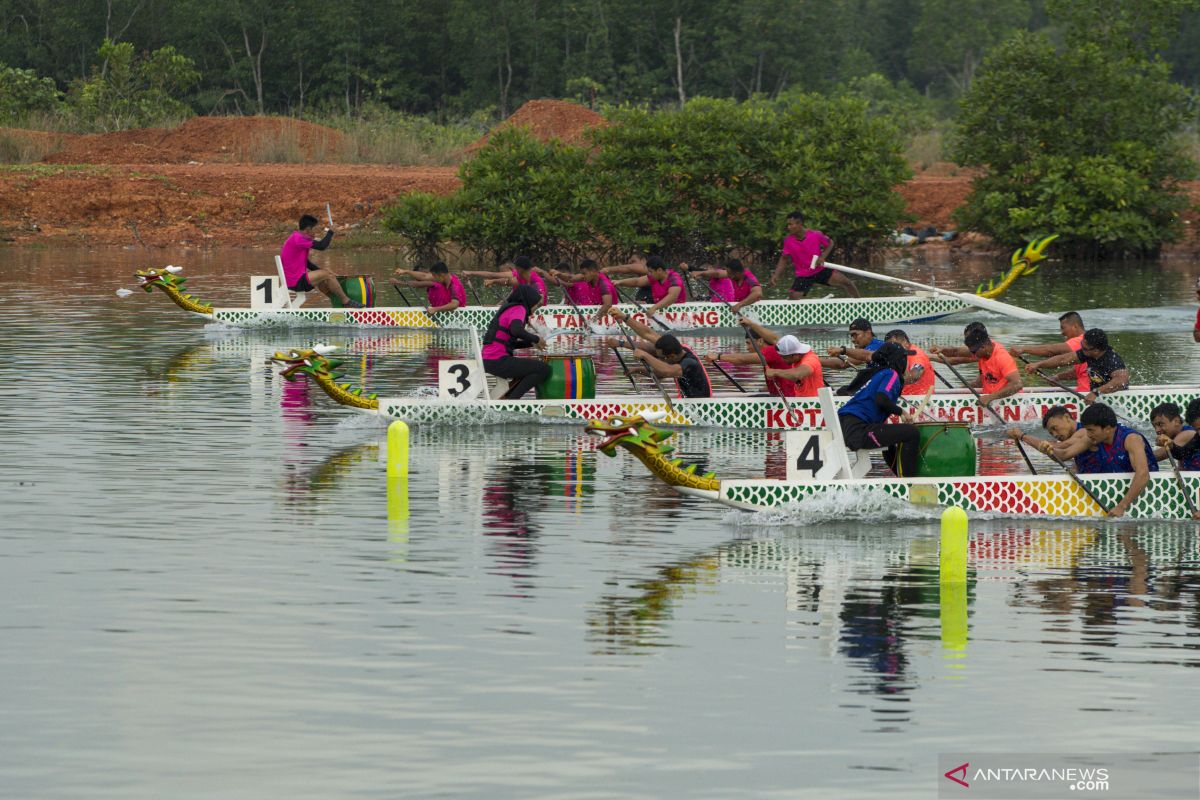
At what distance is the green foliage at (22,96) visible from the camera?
65312 millimetres

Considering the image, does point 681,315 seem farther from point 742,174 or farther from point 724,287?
point 742,174

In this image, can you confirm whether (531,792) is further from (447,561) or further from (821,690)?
(447,561)

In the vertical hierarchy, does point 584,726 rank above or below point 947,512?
below

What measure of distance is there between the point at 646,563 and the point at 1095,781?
18.7ft

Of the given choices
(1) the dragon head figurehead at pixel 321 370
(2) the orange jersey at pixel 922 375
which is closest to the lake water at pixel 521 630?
(1) the dragon head figurehead at pixel 321 370

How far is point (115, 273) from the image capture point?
4594cm

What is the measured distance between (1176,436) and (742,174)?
90.6 ft

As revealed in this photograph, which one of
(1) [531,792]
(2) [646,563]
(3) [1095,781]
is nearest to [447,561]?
(2) [646,563]

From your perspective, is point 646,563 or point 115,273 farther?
point 115,273

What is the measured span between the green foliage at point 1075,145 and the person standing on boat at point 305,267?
2026 cm

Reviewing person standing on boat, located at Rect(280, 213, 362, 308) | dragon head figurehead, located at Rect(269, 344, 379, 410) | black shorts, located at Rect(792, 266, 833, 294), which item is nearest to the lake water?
dragon head figurehead, located at Rect(269, 344, 379, 410)

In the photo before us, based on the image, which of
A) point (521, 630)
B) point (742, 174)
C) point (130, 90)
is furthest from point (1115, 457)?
point (130, 90)

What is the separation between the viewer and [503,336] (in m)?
22.5

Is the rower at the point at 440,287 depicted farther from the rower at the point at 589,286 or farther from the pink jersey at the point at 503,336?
the pink jersey at the point at 503,336
